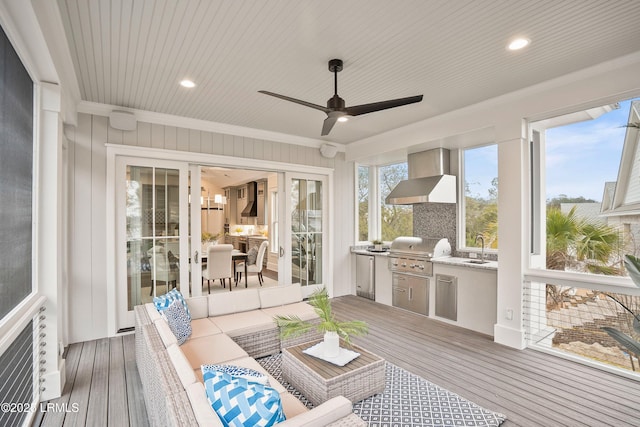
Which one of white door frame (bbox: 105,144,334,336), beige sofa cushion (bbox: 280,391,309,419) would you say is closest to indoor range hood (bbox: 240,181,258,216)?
white door frame (bbox: 105,144,334,336)

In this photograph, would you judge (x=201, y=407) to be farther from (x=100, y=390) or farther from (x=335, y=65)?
(x=335, y=65)

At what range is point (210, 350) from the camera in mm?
2521

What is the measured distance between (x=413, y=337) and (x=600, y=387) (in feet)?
5.50

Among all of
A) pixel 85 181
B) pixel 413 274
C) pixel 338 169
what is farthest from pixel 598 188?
pixel 85 181

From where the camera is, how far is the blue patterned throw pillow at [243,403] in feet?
4.09

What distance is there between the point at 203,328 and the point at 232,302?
546 mm

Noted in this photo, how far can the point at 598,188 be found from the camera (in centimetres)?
314

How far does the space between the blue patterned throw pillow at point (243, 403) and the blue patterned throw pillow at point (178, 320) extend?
57.6 inches

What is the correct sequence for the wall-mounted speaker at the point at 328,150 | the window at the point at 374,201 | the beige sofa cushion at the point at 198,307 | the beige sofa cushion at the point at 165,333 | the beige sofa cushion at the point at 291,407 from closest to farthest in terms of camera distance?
the beige sofa cushion at the point at 291,407, the beige sofa cushion at the point at 165,333, the beige sofa cushion at the point at 198,307, the wall-mounted speaker at the point at 328,150, the window at the point at 374,201

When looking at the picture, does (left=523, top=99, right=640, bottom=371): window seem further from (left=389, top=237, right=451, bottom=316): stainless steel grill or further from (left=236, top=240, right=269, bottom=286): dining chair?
(left=236, top=240, right=269, bottom=286): dining chair

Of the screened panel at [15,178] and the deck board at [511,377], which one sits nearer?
the screened panel at [15,178]

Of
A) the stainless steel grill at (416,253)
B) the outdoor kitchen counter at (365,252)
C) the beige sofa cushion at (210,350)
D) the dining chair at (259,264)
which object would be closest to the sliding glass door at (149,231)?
the beige sofa cushion at (210,350)

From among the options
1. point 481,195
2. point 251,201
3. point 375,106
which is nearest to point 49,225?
point 375,106

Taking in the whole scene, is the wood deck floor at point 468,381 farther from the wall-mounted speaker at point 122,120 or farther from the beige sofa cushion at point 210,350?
the wall-mounted speaker at point 122,120
